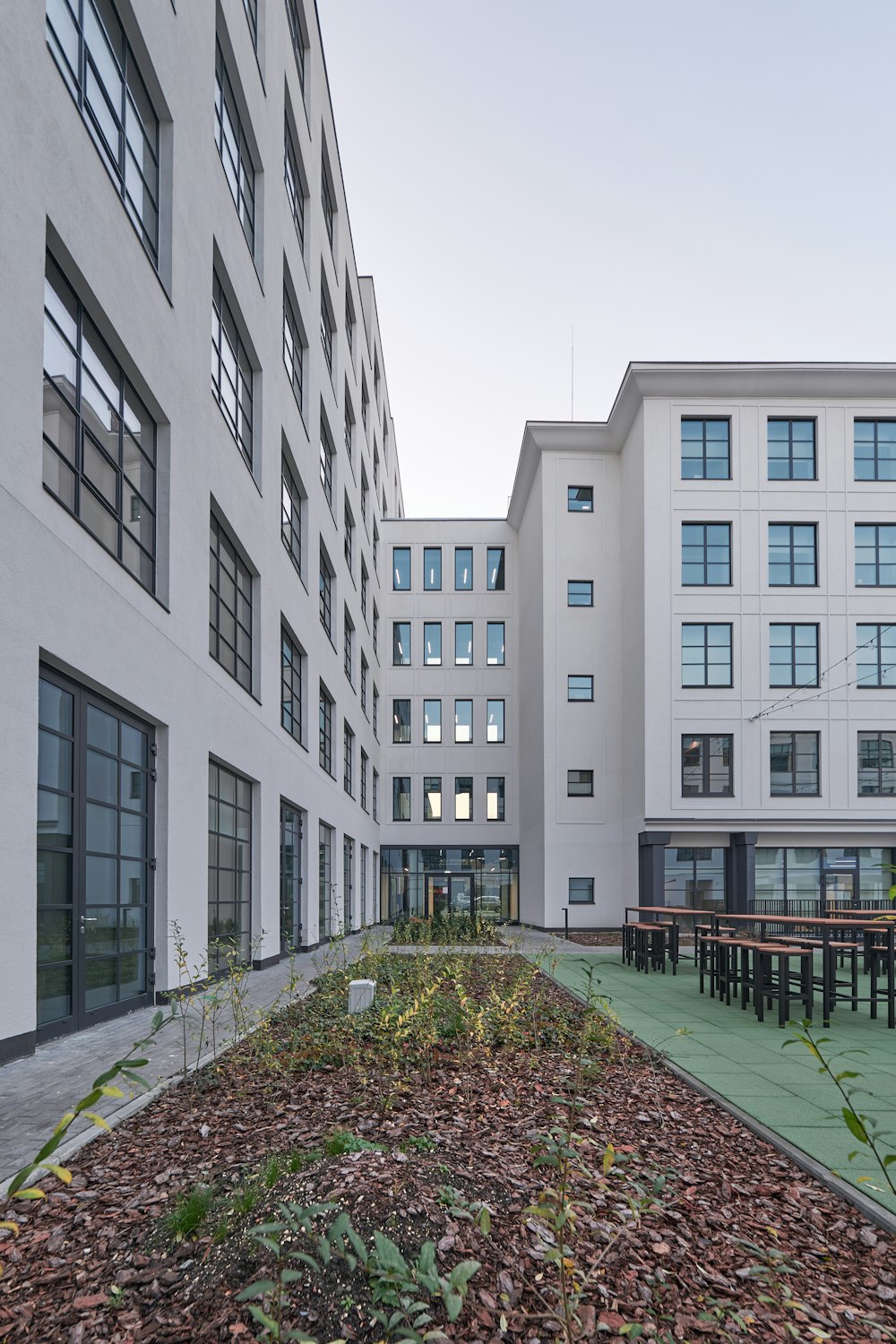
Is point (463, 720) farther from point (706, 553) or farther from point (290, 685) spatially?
point (290, 685)

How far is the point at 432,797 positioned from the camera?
3975cm

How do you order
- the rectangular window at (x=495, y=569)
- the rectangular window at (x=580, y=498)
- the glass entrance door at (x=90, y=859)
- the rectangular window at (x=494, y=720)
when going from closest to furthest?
the glass entrance door at (x=90, y=859)
the rectangular window at (x=580, y=498)
the rectangular window at (x=494, y=720)
the rectangular window at (x=495, y=569)

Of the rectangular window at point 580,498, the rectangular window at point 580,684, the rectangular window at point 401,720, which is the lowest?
the rectangular window at point 401,720

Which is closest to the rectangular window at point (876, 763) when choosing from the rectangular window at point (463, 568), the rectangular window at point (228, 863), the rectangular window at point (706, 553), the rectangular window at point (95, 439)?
the rectangular window at point (706, 553)

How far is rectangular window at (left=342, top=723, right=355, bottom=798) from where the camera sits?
92.0 ft

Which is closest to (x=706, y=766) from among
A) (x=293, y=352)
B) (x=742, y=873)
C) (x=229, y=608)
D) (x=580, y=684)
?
(x=742, y=873)

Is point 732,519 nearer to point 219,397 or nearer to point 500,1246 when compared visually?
point 219,397

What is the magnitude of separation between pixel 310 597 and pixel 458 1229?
18.8 metres

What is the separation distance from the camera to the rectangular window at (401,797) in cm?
3988

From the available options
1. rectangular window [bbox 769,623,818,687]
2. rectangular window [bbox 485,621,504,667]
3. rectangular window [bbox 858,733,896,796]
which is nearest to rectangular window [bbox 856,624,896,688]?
rectangular window [bbox 769,623,818,687]

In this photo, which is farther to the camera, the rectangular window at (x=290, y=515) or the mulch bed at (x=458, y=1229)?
the rectangular window at (x=290, y=515)

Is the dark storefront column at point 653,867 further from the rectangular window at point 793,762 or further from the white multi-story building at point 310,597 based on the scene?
the rectangular window at point 793,762

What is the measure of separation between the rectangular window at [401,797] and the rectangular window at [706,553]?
1708 cm

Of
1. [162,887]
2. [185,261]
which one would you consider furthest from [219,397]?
[162,887]
